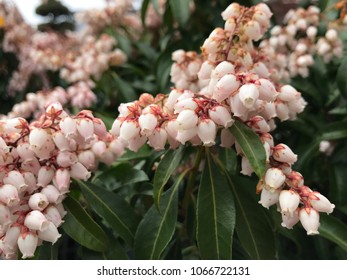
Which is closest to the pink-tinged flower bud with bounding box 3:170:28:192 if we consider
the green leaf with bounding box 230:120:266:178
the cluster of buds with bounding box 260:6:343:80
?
the green leaf with bounding box 230:120:266:178

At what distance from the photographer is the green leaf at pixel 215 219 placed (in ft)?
3.26

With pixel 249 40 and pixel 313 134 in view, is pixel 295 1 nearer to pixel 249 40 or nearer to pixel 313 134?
pixel 313 134

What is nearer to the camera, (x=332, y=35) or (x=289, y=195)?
(x=289, y=195)

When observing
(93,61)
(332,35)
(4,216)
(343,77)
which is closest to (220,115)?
(4,216)

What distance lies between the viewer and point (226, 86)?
897 mm

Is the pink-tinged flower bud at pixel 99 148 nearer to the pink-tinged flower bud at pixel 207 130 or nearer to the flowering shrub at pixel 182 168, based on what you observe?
the flowering shrub at pixel 182 168

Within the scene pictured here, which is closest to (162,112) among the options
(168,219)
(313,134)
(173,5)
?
(168,219)

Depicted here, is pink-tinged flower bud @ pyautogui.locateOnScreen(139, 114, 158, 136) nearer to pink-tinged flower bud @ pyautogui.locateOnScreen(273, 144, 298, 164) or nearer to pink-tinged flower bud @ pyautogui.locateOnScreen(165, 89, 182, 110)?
pink-tinged flower bud @ pyautogui.locateOnScreen(165, 89, 182, 110)

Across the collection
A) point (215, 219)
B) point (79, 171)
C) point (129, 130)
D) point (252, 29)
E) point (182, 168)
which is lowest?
point (182, 168)

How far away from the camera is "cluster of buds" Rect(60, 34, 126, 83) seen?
6.61 feet

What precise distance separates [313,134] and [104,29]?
1.36 m

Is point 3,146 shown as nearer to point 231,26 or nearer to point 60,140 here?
point 60,140

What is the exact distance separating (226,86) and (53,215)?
423mm
